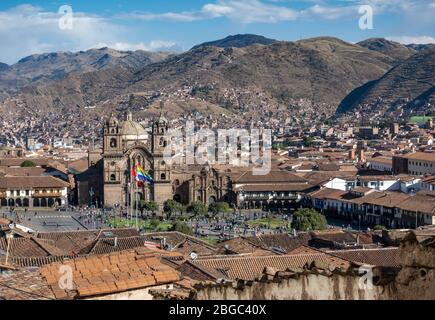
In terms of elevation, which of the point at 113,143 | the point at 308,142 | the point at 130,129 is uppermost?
the point at 130,129

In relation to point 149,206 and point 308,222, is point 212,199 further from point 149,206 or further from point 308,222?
point 308,222

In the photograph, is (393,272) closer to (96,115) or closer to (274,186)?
(274,186)

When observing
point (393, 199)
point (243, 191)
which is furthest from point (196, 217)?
point (393, 199)

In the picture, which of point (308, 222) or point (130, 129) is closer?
point (308, 222)

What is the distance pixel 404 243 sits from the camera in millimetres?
6008

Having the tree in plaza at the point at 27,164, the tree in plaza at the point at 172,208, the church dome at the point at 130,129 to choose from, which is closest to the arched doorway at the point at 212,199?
the tree in plaza at the point at 172,208

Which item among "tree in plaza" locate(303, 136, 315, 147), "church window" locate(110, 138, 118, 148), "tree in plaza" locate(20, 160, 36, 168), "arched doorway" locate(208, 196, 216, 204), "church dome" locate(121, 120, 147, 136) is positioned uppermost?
"church dome" locate(121, 120, 147, 136)

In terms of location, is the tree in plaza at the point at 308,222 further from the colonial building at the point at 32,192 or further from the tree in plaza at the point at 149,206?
the colonial building at the point at 32,192

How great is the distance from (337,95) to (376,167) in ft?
404

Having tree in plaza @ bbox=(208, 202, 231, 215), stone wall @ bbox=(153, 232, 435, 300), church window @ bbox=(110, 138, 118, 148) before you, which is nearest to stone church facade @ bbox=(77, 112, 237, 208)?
church window @ bbox=(110, 138, 118, 148)

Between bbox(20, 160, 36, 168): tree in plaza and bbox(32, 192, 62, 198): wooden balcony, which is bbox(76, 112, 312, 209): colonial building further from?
bbox(20, 160, 36, 168): tree in plaza

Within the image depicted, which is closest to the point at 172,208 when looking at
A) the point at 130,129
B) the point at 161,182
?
the point at 161,182

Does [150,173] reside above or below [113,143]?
below

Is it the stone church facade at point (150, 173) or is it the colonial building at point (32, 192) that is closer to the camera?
the stone church facade at point (150, 173)
